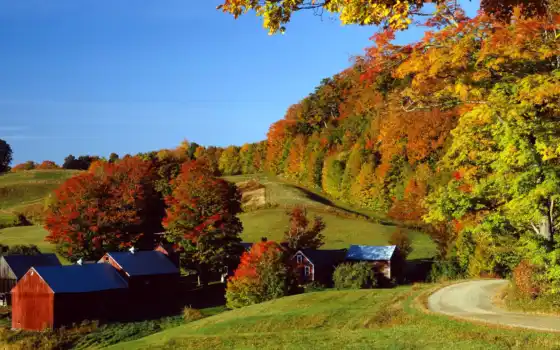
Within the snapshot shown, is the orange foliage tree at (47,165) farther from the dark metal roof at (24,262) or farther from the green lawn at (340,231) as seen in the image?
the dark metal roof at (24,262)

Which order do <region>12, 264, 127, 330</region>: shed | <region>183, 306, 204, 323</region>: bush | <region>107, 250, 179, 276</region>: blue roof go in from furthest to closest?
<region>107, 250, 179, 276</region>: blue roof < <region>12, 264, 127, 330</region>: shed < <region>183, 306, 204, 323</region>: bush

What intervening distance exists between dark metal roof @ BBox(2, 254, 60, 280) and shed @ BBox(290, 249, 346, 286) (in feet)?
80.7

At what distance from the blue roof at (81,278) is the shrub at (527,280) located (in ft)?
114

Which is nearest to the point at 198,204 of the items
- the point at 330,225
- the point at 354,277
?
the point at 354,277

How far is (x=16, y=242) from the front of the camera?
81.7 m

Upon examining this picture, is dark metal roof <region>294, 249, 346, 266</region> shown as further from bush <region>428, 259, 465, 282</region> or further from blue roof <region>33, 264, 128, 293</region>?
blue roof <region>33, 264, 128, 293</region>

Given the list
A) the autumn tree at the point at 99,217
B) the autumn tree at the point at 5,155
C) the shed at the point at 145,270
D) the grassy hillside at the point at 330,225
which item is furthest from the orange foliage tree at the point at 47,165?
the shed at the point at 145,270

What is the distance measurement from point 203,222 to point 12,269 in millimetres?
18553

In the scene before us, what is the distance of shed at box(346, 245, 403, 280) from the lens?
198 feet

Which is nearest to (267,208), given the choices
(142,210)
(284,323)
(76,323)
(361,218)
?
(361,218)

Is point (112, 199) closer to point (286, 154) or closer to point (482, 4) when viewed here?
point (482, 4)

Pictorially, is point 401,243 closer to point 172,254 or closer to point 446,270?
Answer: point 446,270

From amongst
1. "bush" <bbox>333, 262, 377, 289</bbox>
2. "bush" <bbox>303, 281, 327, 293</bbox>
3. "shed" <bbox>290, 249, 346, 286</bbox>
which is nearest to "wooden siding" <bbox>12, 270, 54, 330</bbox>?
"bush" <bbox>303, 281, 327, 293</bbox>

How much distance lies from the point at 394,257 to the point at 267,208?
43.9 meters
